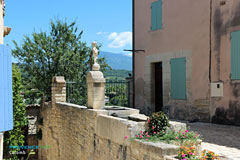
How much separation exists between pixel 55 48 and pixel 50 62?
2.66ft

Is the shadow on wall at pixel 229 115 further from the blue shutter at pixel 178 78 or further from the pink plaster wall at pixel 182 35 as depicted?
the blue shutter at pixel 178 78

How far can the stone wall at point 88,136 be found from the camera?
18.7 feet

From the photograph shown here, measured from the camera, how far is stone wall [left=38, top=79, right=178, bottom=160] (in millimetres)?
5692

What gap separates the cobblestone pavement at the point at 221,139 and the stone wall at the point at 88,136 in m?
1.51

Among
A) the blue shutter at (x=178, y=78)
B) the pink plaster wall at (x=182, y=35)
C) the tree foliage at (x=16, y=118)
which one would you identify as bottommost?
the tree foliage at (x=16, y=118)

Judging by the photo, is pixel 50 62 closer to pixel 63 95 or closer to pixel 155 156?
pixel 63 95

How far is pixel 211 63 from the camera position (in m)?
10.2

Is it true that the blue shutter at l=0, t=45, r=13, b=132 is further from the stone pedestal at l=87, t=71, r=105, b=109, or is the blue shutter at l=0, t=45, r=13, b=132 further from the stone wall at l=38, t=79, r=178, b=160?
the stone pedestal at l=87, t=71, r=105, b=109

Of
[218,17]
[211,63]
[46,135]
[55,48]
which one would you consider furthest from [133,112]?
[55,48]

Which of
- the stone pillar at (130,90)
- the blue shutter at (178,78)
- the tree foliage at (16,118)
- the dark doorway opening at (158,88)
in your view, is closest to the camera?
the blue shutter at (178,78)

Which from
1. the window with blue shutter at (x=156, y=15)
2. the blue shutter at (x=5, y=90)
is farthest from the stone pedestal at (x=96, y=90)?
the window with blue shutter at (x=156, y=15)

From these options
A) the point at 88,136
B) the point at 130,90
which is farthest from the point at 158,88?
the point at 88,136

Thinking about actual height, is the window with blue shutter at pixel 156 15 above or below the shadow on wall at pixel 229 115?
above

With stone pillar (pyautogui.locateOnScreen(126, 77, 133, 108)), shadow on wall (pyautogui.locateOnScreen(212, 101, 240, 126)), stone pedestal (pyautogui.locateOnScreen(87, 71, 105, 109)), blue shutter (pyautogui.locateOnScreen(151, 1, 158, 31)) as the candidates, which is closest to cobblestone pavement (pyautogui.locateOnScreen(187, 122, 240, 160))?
shadow on wall (pyautogui.locateOnScreen(212, 101, 240, 126))
